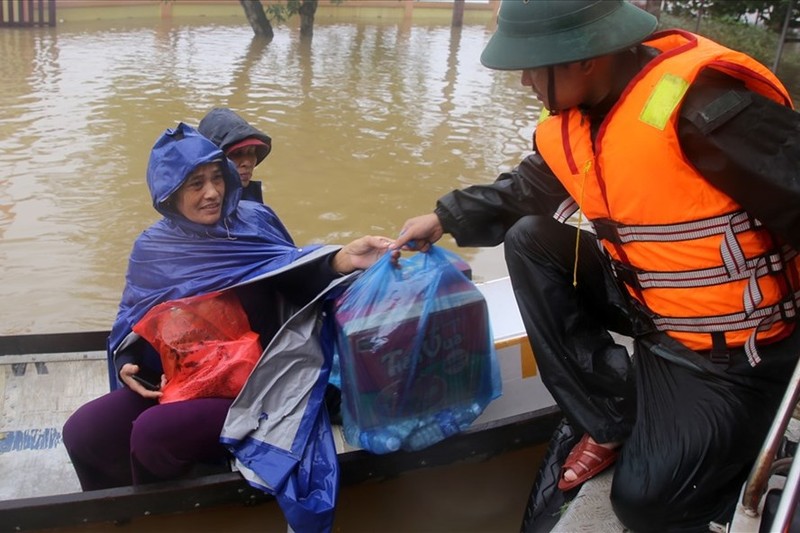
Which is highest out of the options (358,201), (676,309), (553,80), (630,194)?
(553,80)

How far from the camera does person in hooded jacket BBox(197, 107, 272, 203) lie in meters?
3.62

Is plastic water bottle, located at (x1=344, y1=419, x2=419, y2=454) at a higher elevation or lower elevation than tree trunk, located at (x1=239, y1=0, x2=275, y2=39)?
lower

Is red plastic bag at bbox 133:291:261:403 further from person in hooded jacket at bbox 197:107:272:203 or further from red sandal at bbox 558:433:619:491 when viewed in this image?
red sandal at bbox 558:433:619:491

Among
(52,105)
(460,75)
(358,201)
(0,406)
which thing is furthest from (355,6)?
(0,406)

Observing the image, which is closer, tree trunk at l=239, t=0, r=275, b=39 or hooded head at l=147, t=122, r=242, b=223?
hooded head at l=147, t=122, r=242, b=223

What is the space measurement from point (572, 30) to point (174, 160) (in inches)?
63.6

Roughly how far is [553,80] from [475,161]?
23.6 feet

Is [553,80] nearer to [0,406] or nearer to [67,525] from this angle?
[67,525]

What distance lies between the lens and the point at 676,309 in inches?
90.5

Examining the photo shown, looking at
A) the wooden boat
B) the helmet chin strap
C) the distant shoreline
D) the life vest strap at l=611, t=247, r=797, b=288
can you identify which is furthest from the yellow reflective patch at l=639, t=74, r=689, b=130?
the distant shoreline

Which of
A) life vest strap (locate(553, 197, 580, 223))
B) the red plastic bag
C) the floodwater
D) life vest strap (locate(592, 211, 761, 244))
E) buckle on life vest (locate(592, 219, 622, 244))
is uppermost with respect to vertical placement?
life vest strap (locate(592, 211, 761, 244))

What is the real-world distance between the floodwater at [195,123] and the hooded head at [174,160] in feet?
8.89

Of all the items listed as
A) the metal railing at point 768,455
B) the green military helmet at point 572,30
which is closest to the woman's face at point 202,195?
the green military helmet at point 572,30

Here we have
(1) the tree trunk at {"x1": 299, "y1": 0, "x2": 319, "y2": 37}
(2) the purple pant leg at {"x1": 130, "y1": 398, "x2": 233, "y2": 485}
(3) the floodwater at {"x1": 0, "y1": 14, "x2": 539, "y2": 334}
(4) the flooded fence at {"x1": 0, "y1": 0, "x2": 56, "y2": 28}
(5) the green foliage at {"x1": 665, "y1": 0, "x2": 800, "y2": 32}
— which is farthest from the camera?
(1) the tree trunk at {"x1": 299, "y1": 0, "x2": 319, "y2": 37}
